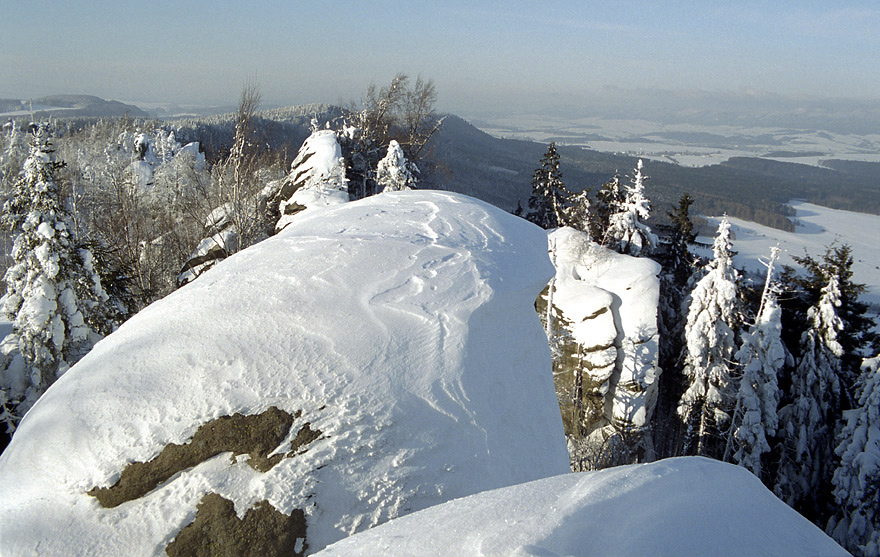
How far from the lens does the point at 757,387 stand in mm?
18531

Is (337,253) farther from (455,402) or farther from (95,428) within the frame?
(95,428)

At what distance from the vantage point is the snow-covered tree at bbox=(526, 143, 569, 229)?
2898 cm

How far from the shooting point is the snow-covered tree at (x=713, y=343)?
61.6ft

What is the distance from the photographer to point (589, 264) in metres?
21.8

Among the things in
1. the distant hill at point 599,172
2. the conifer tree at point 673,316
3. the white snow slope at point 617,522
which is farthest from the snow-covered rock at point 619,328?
the distant hill at point 599,172

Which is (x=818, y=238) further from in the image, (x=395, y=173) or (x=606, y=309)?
(x=395, y=173)

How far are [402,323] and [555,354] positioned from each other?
1645cm

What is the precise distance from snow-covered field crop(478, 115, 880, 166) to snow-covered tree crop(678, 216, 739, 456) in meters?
109

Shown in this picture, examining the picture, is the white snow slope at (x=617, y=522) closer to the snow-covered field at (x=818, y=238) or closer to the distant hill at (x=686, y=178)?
the snow-covered field at (x=818, y=238)

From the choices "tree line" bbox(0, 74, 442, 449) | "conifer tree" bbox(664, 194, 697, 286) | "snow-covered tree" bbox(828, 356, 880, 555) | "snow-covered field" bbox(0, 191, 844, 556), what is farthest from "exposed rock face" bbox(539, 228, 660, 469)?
"snow-covered field" bbox(0, 191, 844, 556)

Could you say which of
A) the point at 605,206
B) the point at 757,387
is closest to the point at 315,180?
the point at 605,206

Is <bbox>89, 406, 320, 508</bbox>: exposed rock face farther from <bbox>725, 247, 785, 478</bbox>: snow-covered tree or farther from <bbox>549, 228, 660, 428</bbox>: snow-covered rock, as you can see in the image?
<bbox>725, 247, 785, 478</bbox>: snow-covered tree

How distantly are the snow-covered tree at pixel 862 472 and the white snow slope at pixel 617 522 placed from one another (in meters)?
18.5

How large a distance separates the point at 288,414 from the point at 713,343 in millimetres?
19375
